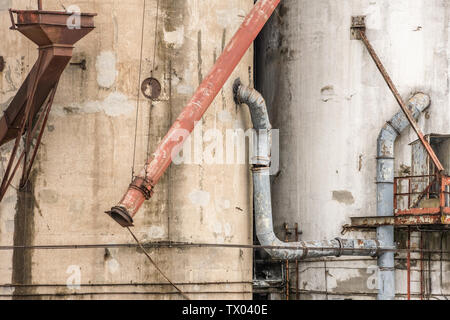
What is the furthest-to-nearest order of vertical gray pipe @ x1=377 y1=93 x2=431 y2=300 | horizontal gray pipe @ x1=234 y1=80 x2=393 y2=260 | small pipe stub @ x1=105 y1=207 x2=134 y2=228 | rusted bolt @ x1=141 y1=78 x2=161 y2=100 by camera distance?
vertical gray pipe @ x1=377 y1=93 x2=431 y2=300 < horizontal gray pipe @ x1=234 y1=80 x2=393 y2=260 < rusted bolt @ x1=141 y1=78 x2=161 y2=100 < small pipe stub @ x1=105 y1=207 x2=134 y2=228

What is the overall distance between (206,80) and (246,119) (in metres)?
2.43

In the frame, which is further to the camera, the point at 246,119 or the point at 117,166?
the point at 246,119

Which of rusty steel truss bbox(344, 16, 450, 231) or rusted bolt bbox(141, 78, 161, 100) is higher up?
rusted bolt bbox(141, 78, 161, 100)

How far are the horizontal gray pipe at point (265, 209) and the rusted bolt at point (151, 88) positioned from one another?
1.95 m

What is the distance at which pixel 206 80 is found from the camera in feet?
63.7

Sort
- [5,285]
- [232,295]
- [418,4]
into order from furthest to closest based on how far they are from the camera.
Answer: [418,4] → [232,295] → [5,285]

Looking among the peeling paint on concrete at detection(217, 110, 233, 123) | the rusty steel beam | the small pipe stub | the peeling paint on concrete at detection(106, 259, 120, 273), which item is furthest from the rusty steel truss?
the small pipe stub

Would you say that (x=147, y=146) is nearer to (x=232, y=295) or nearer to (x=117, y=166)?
Result: (x=117, y=166)

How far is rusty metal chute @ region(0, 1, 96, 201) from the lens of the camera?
58.5 feet

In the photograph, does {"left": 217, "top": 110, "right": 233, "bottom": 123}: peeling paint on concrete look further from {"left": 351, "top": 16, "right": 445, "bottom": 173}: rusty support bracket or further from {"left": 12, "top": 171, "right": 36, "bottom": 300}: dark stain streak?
{"left": 12, "top": 171, "right": 36, "bottom": 300}: dark stain streak

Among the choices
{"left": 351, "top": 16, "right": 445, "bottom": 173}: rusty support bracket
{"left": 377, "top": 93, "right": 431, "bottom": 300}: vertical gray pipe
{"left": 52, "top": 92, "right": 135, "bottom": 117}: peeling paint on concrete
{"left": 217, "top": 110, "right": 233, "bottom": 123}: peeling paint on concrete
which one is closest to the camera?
{"left": 52, "top": 92, "right": 135, "bottom": 117}: peeling paint on concrete

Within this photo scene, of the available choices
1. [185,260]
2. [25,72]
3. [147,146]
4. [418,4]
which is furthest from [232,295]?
[418,4]

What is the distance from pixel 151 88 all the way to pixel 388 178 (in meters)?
6.09

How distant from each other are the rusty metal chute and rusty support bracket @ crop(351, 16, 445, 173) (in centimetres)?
737
